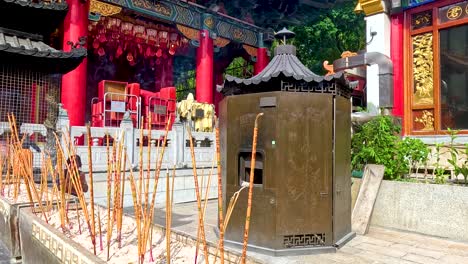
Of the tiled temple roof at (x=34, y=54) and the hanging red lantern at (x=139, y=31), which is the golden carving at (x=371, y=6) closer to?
the tiled temple roof at (x=34, y=54)

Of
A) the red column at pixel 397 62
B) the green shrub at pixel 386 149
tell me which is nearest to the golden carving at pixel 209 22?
the red column at pixel 397 62

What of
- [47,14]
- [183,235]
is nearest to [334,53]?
[47,14]

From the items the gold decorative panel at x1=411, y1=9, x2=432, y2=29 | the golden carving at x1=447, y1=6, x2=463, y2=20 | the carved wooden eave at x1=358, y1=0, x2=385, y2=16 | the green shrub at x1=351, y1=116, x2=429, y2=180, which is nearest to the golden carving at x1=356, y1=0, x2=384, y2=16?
the carved wooden eave at x1=358, y1=0, x2=385, y2=16

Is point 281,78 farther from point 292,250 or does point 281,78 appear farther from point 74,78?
point 74,78

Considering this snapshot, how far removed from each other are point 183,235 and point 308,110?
6.50 ft

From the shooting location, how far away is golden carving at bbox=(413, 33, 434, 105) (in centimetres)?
712

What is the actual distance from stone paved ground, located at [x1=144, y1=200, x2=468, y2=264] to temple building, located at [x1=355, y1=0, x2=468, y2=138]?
9.66ft

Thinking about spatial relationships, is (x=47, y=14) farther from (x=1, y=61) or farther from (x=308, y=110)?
(x=308, y=110)

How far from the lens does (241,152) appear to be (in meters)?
4.21

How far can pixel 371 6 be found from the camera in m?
7.92

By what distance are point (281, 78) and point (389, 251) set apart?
2394 mm

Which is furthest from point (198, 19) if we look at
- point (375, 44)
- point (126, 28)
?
point (375, 44)

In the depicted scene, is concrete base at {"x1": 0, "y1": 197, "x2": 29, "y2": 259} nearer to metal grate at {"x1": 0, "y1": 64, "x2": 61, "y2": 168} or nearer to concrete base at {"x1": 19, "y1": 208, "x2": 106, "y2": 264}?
concrete base at {"x1": 19, "y1": 208, "x2": 106, "y2": 264}

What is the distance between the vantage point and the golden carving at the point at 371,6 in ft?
25.4
